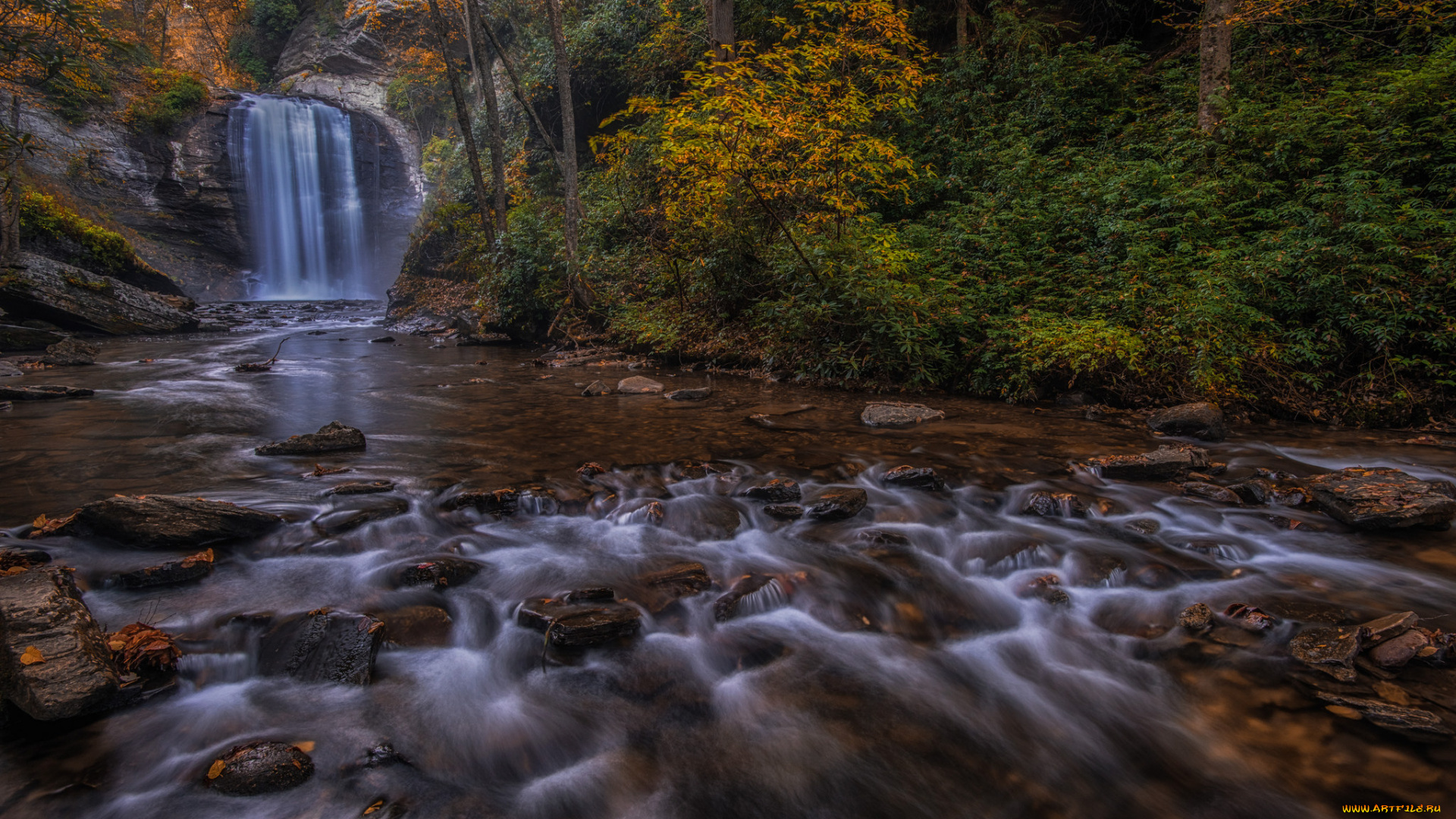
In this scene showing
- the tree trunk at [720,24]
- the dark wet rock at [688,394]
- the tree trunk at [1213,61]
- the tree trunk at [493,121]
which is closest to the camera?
the dark wet rock at [688,394]

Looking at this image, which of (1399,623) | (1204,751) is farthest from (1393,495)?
(1204,751)

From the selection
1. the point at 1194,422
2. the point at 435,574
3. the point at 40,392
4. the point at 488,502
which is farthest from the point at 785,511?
the point at 40,392

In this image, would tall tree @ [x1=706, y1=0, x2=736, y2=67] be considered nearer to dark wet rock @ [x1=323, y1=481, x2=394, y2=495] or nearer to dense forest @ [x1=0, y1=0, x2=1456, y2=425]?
dense forest @ [x1=0, y1=0, x2=1456, y2=425]

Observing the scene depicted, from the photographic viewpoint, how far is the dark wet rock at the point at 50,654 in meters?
2.27

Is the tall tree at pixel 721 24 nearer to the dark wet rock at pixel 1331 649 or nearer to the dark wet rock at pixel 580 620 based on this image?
the dark wet rock at pixel 580 620

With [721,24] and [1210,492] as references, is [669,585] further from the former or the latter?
[721,24]

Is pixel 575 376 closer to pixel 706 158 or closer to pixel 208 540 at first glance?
pixel 706 158

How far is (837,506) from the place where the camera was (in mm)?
4598

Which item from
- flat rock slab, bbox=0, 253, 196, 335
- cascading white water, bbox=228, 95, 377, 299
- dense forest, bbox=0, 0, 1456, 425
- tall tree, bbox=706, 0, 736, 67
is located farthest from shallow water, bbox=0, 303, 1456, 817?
cascading white water, bbox=228, 95, 377, 299

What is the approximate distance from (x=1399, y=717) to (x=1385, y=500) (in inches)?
99.6

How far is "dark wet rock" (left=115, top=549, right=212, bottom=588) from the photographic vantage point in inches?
128

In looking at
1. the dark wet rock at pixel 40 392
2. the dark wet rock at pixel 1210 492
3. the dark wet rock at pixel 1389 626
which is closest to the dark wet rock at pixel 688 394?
the dark wet rock at pixel 1210 492

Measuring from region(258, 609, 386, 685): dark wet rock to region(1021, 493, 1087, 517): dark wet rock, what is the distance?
4.26 meters

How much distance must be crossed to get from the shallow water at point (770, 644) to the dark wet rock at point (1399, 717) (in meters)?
0.06
